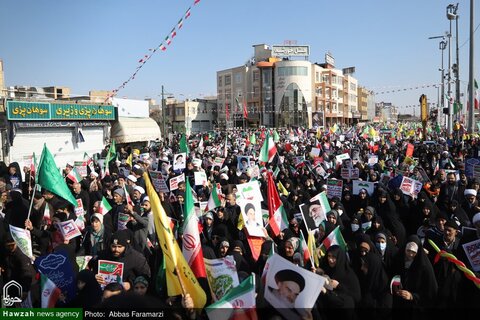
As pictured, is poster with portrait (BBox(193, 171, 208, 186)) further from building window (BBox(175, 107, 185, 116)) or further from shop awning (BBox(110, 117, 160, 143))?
building window (BBox(175, 107, 185, 116))

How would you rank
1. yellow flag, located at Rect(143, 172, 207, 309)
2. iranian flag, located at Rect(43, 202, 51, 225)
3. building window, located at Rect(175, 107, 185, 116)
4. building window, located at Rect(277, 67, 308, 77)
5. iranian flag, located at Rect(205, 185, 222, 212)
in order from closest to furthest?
yellow flag, located at Rect(143, 172, 207, 309) → iranian flag, located at Rect(43, 202, 51, 225) → iranian flag, located at Rect(205, 185, 222, 212) → building window, located at Rect(277, 67, 308, 77) → building window, located at Rect(175, 107, 185, 116)

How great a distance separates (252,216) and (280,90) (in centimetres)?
6036

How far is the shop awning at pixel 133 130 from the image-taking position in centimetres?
2330

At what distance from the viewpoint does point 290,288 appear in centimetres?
325

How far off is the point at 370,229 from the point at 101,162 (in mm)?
9506

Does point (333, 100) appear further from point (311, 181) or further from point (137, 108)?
point (311, 181)

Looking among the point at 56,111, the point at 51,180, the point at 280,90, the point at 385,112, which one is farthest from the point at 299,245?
the point at 385,112

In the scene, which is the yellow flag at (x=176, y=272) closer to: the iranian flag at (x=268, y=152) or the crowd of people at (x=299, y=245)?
the crowd of people at (x=299, y=245)

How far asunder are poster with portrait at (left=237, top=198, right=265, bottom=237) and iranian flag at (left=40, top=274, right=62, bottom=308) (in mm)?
2685

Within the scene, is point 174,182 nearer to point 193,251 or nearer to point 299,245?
point 299,245

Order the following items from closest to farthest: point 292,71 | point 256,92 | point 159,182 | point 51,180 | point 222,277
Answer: point 222,277, point 51,180, point 159,182, point 292,71, point 256,92

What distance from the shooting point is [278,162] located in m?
13.9

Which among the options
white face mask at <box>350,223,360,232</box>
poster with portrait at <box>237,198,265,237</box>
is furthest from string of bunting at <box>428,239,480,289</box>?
poster with portrait at <box>237,198,265,237</box>

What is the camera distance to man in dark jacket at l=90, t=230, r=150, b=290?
4.45 meters
